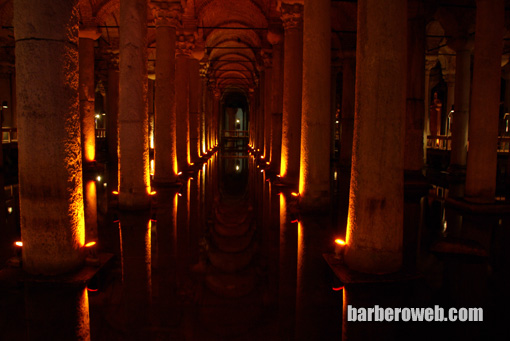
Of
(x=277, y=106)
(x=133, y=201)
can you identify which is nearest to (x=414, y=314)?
(x=133, y=201)

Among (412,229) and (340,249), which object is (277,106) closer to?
(412,229)

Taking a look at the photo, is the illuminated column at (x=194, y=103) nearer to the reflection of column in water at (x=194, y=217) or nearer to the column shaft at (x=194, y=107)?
the column shaft at (x=194, y=107)

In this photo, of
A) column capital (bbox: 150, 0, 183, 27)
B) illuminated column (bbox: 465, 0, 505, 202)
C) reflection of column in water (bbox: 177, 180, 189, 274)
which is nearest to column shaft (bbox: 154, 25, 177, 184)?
column capital (bbox: 150, 0, 183, 27)

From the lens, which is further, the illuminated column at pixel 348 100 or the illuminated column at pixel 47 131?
the illuminated column at pixel 348 100

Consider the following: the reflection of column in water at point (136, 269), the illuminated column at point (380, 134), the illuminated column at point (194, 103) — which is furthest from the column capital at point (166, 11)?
the illuminated column at point (380, 134)

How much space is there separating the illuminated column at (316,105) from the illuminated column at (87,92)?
10.2 meters

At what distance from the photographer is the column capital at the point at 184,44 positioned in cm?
1575

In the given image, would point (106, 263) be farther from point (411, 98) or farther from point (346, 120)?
point (346, 120)

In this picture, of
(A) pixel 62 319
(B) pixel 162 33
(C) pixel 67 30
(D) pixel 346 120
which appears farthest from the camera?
(D) pixel 346 120

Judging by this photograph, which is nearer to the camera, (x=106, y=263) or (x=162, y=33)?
(x=106, y=263)

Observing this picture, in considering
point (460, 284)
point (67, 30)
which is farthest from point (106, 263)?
point (460, 284)

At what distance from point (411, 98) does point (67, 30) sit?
35.0ft

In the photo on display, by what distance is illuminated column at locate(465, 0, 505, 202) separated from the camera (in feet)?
29.3

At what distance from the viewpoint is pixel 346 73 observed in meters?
19.2
